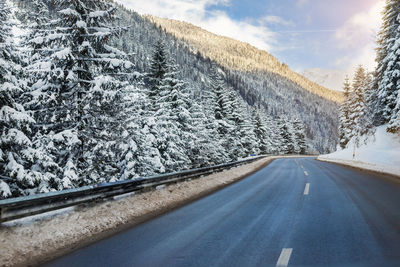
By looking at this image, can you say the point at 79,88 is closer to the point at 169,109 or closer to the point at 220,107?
the point at 169,109

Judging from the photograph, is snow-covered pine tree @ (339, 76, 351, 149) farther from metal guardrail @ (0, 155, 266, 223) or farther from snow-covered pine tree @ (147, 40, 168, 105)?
metal guardrail @ (0, 155, 266, 223)

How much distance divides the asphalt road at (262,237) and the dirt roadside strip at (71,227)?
1.43ft

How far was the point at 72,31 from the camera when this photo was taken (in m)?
11.5

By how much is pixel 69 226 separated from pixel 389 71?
30.7 metres

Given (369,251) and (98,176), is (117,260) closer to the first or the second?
(369,251)

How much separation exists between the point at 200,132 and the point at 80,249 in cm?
2121

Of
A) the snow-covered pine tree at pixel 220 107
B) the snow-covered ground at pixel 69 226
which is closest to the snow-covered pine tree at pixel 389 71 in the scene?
the snow-covered pine tree at pixel 220 107

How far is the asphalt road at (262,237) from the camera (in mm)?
4117

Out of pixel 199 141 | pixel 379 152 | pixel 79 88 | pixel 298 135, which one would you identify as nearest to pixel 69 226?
pixel 79 88

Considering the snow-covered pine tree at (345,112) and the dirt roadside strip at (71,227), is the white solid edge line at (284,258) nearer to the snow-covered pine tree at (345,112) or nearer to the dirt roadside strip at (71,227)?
the dirt roadside strip at (71,227)

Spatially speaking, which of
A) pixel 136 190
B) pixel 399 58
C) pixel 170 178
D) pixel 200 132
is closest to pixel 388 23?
pixel 399 58

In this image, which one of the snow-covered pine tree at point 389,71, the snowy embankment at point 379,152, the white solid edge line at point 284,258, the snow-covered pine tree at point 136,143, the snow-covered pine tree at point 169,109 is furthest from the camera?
the snow-covered pine tree at point 389,71

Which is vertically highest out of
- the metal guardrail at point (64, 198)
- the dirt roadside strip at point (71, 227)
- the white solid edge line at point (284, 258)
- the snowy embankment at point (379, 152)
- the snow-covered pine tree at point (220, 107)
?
the snow-covered pine tree at point (220, 107)

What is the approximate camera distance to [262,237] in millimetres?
A: 5113
